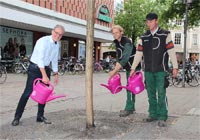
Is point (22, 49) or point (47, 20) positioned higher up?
point (47, 20)

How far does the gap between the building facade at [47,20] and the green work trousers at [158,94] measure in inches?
639

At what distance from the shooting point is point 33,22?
81.7ft

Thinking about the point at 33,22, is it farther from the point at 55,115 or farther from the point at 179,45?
the point at 179,45

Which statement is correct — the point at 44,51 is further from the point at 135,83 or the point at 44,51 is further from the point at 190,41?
the point at 190,41

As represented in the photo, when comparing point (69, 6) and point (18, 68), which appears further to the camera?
point (69, 6)

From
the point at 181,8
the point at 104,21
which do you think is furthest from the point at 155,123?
the point at 104,21

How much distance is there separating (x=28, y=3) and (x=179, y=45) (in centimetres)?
4990

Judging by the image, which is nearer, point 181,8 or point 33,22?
point 181,8

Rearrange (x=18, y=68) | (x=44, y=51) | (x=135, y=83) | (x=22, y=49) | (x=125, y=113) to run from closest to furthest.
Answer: (x=44, y=51) < (x=135, y=83) < (x=125, y=113) < (x=18, y=68) < (x=22, y=49)

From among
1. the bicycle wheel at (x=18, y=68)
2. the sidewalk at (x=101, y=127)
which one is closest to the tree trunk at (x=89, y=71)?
the sidewalk at (x=101, y=127)

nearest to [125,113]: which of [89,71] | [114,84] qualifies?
[114,84]

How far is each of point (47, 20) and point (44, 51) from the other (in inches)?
841

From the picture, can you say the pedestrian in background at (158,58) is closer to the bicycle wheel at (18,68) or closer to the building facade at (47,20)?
the building facade at (47,20)

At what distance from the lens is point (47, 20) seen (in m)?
27.0
